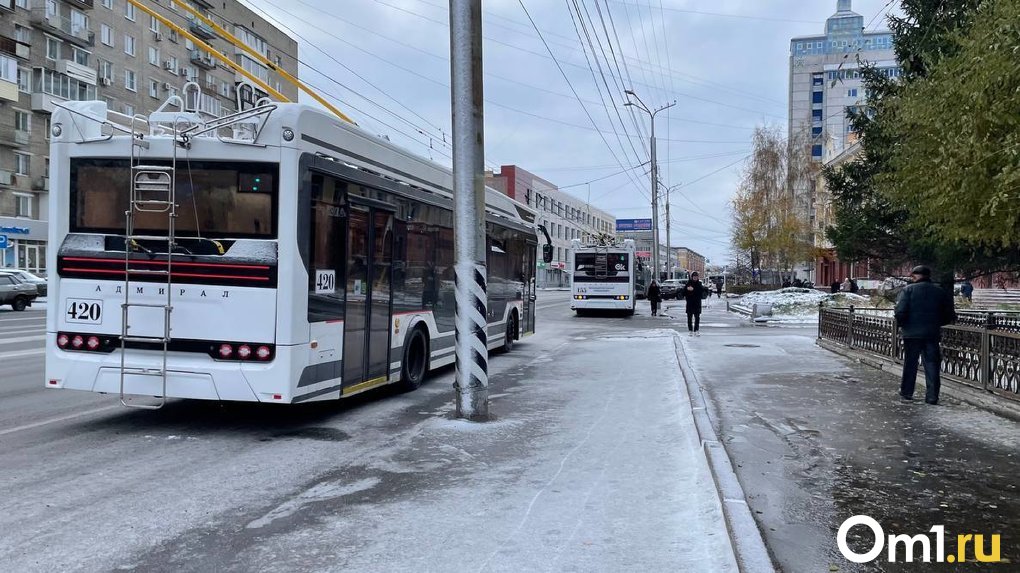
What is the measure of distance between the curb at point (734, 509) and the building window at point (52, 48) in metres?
47.2

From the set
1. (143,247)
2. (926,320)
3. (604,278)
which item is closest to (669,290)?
(604,278)

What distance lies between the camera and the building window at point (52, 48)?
1724 inches

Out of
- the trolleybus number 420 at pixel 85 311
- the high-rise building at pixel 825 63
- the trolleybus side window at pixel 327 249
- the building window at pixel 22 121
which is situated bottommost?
the trolleybus number 420 at pixel 85 311

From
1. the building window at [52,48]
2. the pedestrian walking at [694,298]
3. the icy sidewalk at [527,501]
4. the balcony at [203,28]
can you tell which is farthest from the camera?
the building window at [52,48]

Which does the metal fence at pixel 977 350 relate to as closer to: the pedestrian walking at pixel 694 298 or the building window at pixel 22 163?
the pedestrian walking at pixel 694 298

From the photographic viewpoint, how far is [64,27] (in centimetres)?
4394

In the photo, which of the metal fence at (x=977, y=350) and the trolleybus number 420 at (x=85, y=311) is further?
the metal fence at (x=977, y=350)

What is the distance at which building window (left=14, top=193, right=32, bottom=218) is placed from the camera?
43.6m

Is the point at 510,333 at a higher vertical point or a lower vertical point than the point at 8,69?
lower

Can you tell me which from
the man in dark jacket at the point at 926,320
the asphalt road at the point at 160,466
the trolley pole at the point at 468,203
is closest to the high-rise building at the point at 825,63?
the man in dark jacket at the point at 926,320

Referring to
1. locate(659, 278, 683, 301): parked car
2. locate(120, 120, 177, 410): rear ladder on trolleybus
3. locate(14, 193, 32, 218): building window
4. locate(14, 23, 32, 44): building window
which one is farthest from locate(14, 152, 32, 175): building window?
locate(120, 120, 177, 410): rear ladder on trolleybus

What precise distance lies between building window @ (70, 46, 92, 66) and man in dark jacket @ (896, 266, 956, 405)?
48.6 m

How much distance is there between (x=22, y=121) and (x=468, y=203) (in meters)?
44.5

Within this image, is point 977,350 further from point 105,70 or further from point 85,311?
point 105,70
